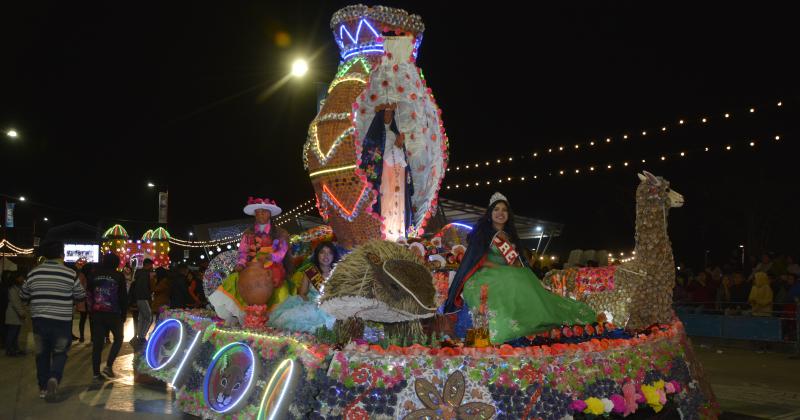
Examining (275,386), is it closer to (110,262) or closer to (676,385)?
(676,385)

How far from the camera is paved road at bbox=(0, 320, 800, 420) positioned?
637 centimetres

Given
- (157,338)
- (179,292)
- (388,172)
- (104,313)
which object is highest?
(388,172)

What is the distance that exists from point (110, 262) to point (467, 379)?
6375 mm

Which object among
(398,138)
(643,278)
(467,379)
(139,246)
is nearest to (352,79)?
(398,138)

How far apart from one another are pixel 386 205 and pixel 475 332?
444 centimetres

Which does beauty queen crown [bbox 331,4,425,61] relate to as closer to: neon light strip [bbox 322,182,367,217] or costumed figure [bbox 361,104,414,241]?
costumed figure [bbox 361,104,414,241]

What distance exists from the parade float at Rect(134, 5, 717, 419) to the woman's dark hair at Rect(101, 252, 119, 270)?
72.7 inches

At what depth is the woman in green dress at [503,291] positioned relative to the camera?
15.9 ft

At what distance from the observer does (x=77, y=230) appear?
153 feet

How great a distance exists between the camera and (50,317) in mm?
7012

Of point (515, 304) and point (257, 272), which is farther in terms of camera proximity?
point (257, 272)

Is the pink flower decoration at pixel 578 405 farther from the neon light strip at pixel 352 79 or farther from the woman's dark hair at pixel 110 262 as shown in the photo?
the woman's dark hair at pixel 110 262

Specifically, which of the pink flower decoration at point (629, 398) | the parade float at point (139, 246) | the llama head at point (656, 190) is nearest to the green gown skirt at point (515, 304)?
the pink flower decoration at point (629, 398)

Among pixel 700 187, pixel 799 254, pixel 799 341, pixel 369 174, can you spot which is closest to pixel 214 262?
pixel 369 174
